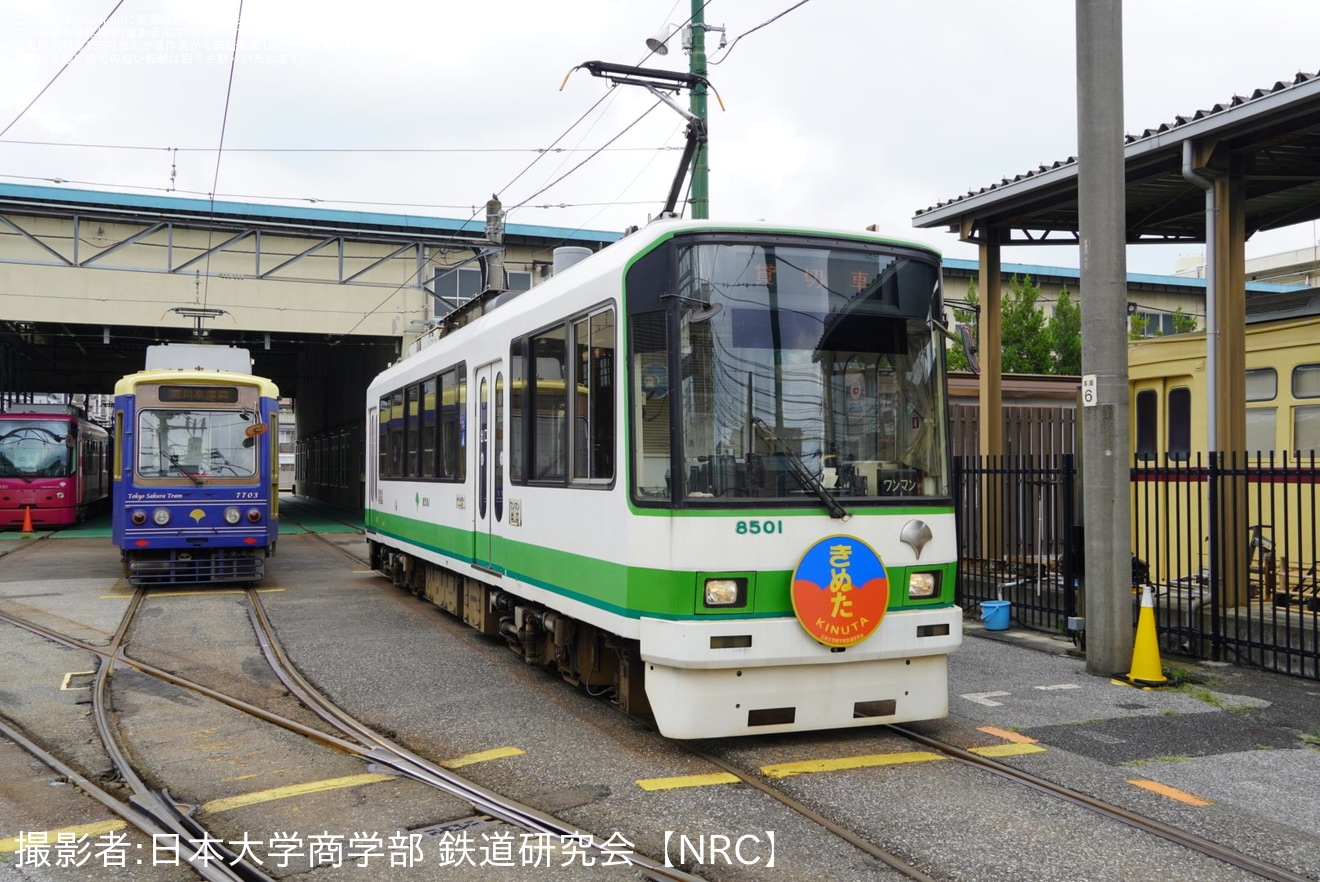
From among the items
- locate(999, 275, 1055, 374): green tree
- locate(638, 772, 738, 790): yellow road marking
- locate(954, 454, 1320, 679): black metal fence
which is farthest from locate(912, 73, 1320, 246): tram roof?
locate(999, 275, 1055, 374): green tree

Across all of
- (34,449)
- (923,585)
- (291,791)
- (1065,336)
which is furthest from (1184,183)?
(34,449)

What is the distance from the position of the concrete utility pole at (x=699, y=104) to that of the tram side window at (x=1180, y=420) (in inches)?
226

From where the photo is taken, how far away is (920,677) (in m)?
6.73

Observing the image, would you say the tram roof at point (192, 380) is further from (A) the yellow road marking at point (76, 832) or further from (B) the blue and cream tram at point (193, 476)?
(A) the yellow road marking at point (76, 832)

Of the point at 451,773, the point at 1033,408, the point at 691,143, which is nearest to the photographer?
the point at 451,773

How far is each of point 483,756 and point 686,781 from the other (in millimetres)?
1299

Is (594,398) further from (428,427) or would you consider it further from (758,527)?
(428,427)

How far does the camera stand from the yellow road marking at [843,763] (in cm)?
609

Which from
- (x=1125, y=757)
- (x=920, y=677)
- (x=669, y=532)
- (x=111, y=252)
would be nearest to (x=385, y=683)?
(x=669, y=532)

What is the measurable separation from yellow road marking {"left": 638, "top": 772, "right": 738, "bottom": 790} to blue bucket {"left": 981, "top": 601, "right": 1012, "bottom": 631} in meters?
5.90

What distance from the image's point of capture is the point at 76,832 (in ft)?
17.3

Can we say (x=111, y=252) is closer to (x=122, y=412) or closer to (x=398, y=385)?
(x=122, y=412)

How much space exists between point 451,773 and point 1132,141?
355 inches

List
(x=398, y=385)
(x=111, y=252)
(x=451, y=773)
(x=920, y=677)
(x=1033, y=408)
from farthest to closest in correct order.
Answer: (x=111, y=252) → (x=1033, y=408) → (x=398, y=385) → (x=920, y=677) → (x=451, y=773)
